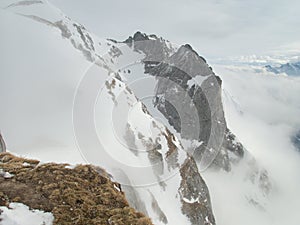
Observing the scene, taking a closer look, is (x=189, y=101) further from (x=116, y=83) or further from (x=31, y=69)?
(x=31, y=69)

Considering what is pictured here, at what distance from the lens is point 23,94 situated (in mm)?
37094

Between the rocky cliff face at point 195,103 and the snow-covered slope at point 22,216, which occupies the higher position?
the snow-covered slope at point 22,216

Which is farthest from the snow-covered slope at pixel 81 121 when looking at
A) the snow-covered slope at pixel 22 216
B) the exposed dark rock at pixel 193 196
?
the snow-covered slope at pixel 22 216

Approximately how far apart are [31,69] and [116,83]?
20.1m

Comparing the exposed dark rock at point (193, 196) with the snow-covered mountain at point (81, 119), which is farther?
the exposed dark rock at point (193, 196)

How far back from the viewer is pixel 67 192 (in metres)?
11.5

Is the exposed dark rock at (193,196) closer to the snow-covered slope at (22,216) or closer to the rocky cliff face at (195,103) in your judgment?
the snow-covered slope at (22,216)

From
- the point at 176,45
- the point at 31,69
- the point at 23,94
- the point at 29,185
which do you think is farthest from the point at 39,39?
the point at 176,45

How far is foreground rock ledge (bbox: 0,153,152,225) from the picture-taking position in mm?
10430

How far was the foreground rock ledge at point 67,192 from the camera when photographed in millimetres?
10430

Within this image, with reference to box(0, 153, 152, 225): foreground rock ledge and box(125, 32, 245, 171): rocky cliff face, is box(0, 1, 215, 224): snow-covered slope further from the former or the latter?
box(125, 32, 245, 171): rocky cliff face

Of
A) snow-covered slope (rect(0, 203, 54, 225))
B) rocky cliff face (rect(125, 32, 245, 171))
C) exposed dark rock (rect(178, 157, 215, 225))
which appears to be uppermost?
snow-covered slope (rect(0, 203, 54, 225))

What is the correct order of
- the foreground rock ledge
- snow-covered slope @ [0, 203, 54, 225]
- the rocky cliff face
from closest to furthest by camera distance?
snow-covered slope @ [0, 203, 54, 225] → the foreground rock ledge → the rocky cliff face

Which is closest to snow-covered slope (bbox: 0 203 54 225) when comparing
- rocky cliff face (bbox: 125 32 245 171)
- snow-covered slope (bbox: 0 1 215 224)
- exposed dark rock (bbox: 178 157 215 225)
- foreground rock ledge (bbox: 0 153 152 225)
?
foreground rock ledge (bbox: 0 153 152 225)
